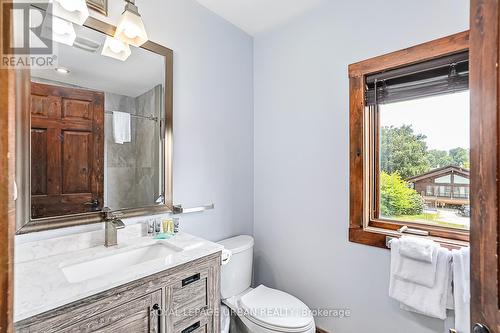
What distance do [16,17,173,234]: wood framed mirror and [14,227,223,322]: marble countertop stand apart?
0.34 feet

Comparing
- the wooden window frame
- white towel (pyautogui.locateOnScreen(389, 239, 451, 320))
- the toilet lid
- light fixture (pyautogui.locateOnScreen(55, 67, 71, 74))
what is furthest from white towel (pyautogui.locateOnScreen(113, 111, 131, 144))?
white towel (pyautogui.locateOnScreen(389, 239, 451, 320))

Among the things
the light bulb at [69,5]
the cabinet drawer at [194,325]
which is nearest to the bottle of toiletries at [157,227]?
the cabinet drawer at [194,325]

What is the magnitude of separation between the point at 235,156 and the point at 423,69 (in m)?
1.39

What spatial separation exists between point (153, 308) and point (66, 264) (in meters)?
0.43

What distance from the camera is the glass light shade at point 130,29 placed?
126 cm

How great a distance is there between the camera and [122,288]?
0.94 meters

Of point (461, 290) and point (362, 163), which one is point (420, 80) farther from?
point (461, 290)

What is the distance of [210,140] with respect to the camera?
187 centimetres

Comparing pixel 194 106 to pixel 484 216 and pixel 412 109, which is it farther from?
pixel 484 216

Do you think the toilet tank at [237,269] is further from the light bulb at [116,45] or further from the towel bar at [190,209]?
the light bulb at [116,45]

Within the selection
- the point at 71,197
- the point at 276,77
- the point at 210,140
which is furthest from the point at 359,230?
the point at 71,197

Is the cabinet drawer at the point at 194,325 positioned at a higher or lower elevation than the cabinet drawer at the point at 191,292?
lower

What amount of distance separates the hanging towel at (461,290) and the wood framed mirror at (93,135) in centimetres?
162

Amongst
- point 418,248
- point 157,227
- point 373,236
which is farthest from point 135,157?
point 418,248
